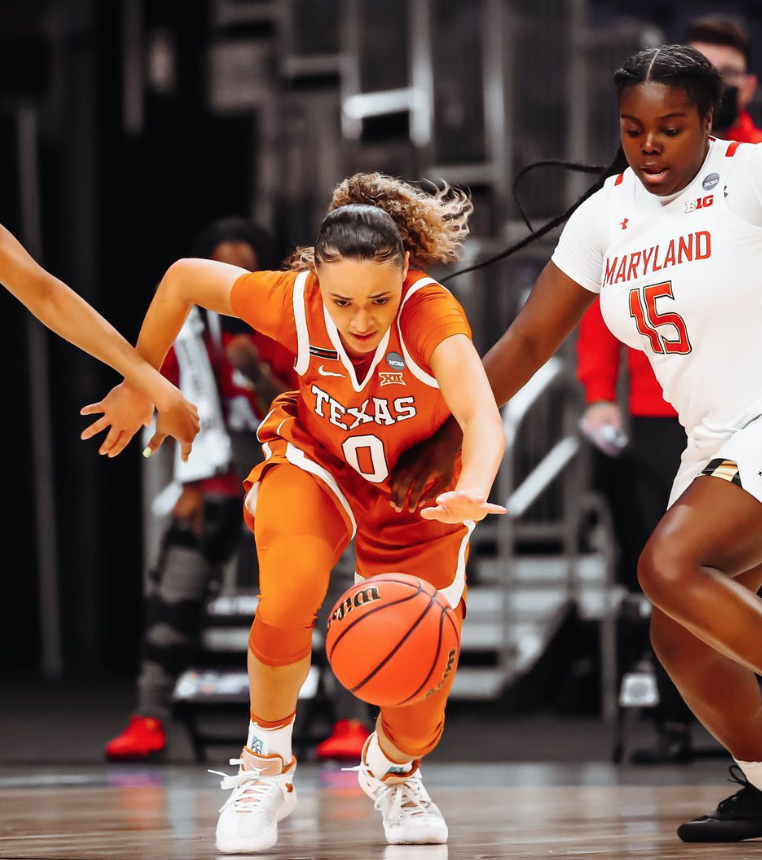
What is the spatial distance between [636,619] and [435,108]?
405 centimetres

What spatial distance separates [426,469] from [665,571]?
56cm

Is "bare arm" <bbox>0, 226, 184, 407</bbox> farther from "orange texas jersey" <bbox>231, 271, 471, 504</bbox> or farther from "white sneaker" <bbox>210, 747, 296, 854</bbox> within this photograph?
"white sneaker" <bbox>210, 747, 296, 854</bbox>

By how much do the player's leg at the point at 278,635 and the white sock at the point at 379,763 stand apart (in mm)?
200

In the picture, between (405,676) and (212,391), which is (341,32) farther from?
(405,676)

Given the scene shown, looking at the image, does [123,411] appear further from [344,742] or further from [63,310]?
[344,742]

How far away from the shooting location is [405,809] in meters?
3.04

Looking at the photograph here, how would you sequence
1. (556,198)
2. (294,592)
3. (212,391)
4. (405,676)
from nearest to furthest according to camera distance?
(405,676), (294,592), (212,391), (556,198)

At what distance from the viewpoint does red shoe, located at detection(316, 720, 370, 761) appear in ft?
15.4

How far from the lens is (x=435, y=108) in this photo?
8.17 metres

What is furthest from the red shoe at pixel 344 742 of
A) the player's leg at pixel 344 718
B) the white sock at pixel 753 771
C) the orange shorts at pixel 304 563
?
the white sock at pixel 753 771

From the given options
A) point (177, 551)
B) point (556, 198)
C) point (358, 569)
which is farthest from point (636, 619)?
point (556, 198)

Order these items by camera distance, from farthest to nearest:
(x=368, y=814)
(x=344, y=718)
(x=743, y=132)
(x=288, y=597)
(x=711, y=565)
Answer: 1. (x=344, y=718)
2. (x=743, y=132)
3. (x=368, y=814)
4. (x=288, y=597)
5. (x=711, y=565)

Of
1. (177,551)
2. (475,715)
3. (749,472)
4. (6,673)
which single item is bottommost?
(6,673)

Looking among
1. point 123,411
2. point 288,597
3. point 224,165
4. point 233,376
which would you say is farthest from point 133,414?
point 224,165
